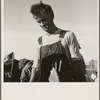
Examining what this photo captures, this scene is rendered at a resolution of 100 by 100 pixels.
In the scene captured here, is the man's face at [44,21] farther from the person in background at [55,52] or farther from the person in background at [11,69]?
the person in background at [11,69]

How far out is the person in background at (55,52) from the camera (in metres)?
2.11

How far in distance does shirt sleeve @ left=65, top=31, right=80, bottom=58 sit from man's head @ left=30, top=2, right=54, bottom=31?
220 millimetres

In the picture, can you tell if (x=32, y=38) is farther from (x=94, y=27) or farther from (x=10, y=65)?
(x=94, y=27)

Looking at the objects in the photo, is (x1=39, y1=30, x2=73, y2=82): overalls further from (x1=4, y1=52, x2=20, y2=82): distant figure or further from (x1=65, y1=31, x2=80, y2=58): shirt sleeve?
(x1=4, y1=52, x2=20, y2=82): distant figure

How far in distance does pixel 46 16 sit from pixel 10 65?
2.04ft

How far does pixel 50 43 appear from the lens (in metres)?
2.14

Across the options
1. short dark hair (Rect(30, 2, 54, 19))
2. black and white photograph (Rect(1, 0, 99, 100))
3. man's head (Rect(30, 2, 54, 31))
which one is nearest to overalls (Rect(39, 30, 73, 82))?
black and white photograph (Rect(1, 0, 99, 100))

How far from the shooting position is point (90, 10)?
7.02 feet

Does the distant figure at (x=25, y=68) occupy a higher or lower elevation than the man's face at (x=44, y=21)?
lower

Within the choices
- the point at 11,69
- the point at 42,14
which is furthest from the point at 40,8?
the point at 11,69

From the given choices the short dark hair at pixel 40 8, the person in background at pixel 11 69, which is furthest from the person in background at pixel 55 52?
the person in background at pixel 11 69

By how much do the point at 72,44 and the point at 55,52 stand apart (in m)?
0.19

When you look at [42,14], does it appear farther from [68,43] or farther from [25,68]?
[25,68]
